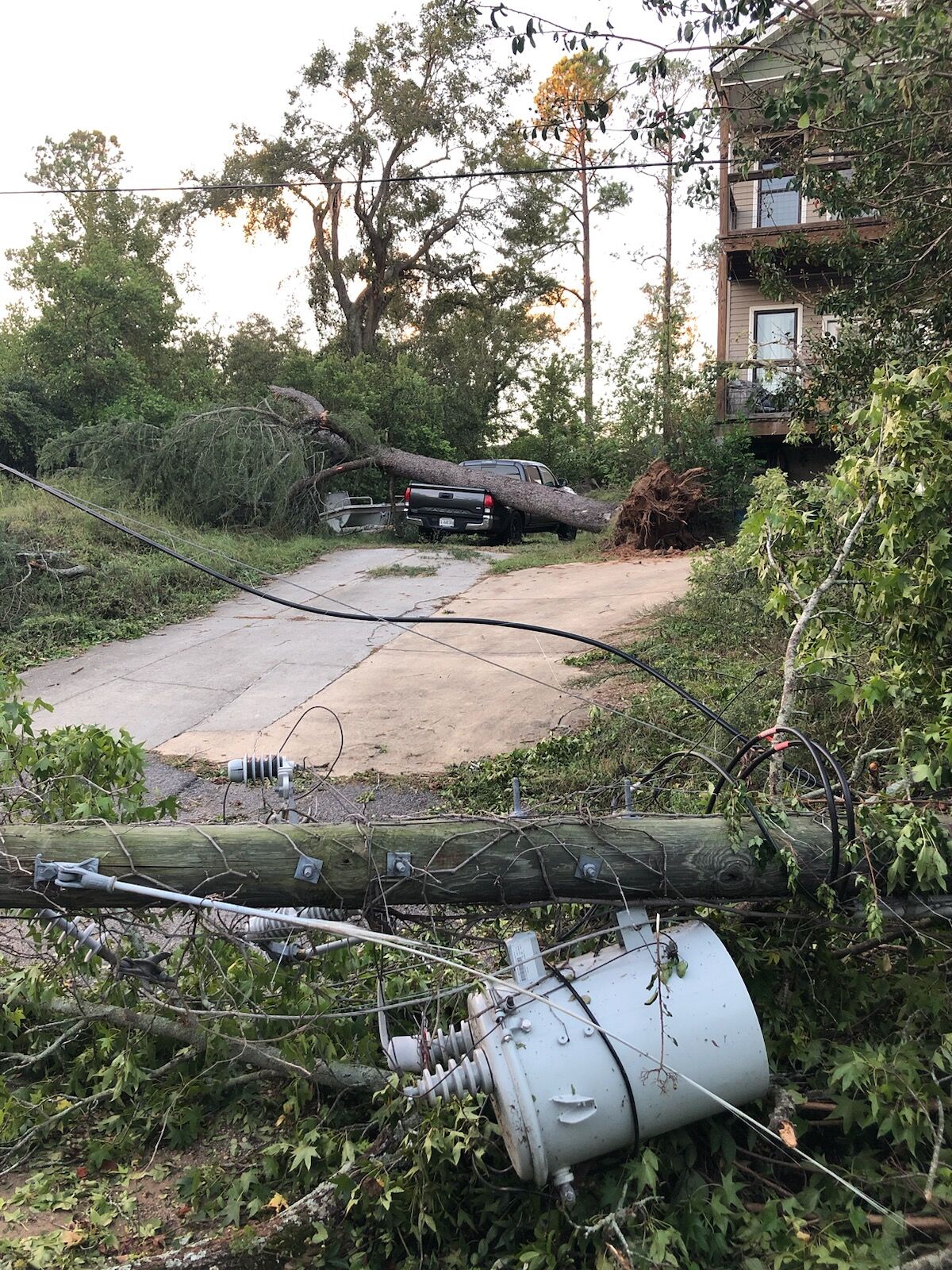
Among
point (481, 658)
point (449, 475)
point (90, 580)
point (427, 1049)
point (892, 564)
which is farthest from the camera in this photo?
point (449, 475)

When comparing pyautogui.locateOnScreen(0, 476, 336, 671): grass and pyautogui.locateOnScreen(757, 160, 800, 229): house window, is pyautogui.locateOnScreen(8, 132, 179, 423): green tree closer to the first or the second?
pyautogui.locateOnScreen(0, 476, 336, 671): grass

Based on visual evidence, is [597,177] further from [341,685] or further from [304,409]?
[341,685]

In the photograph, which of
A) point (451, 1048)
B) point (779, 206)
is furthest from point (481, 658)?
point (779, 206)

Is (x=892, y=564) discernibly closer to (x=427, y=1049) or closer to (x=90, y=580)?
(x=427, y=1049)

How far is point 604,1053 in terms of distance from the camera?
2.54 metres

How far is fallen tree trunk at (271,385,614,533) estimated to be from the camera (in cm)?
1691

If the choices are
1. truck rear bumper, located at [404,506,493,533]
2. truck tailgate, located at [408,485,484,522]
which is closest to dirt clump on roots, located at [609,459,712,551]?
truck rear bumper, located at [404,506,493,533]

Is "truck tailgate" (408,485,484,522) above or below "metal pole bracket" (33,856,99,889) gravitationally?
above

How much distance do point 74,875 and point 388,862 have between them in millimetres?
923

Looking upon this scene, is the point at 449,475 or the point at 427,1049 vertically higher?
the point at 449,475

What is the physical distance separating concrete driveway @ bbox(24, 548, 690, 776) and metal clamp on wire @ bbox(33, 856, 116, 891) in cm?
276

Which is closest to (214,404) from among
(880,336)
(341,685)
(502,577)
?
(502,577)

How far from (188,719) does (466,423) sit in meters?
21.7

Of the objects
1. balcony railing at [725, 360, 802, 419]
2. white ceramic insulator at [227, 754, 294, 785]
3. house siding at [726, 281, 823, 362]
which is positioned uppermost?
house siding at [726, 281, 823, 362]
